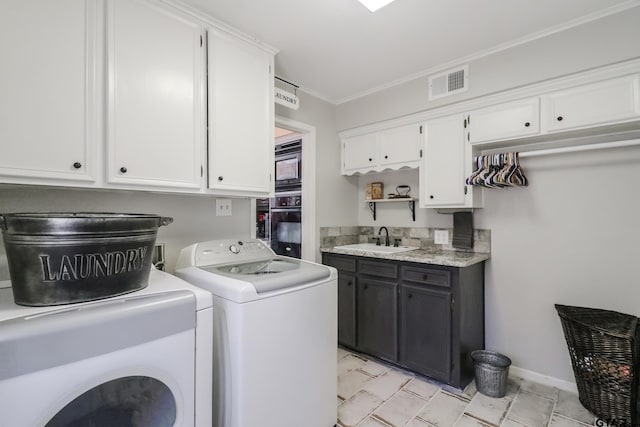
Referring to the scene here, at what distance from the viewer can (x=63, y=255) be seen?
3.26ft

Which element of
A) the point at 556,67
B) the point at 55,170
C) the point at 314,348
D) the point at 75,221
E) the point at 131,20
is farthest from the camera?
the point at 556,67

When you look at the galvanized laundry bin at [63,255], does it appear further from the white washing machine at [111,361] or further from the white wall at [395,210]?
the white wall at [395,210]

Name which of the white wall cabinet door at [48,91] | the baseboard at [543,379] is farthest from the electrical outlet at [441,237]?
the white wall cabinet door at [48,91]

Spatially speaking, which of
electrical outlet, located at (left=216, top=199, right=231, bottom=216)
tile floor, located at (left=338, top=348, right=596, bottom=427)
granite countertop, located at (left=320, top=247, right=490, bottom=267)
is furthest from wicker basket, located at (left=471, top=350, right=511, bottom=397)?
electrical outlet, located at (left=216, top=199, right=231, bottom=216)

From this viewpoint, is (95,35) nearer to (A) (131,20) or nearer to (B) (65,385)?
(A) (131,20)

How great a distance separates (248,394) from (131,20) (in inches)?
74.5

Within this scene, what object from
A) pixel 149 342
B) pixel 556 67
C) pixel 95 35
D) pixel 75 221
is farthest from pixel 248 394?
pixel 556 67

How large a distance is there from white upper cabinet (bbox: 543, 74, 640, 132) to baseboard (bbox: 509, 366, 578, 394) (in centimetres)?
180

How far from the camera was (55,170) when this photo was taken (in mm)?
1316

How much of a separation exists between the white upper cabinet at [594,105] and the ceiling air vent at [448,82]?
59 centimetres

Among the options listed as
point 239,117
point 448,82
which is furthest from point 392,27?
point 239,117

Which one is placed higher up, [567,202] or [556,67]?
[556,67]

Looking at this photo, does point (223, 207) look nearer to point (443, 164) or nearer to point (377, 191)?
point (377, 191)

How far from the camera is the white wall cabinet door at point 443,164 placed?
2.46 m
